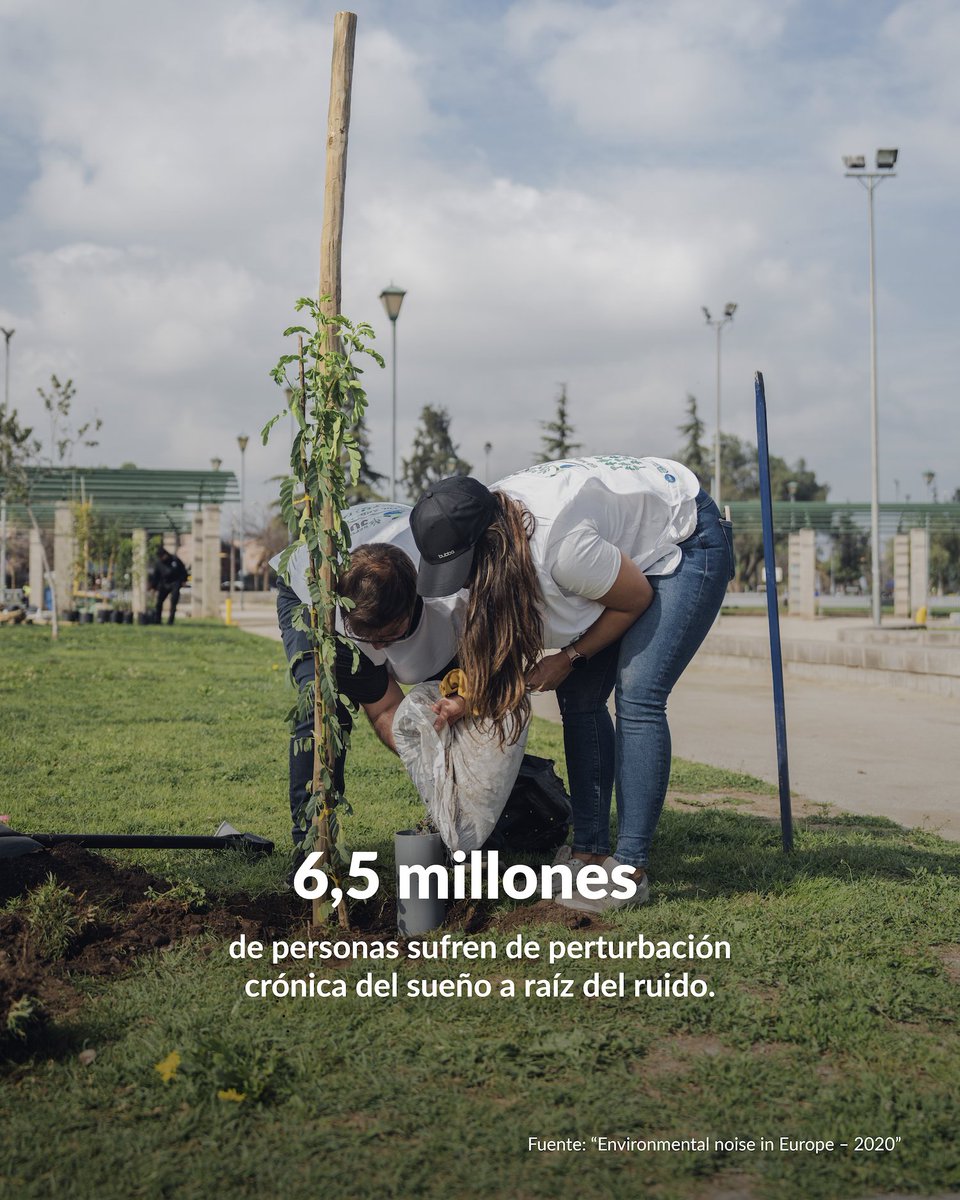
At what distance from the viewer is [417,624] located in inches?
143

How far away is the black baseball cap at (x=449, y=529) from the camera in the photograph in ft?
10.7

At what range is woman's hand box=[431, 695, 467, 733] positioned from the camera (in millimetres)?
3518

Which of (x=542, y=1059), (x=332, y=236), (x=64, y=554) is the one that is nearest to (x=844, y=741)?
(x=332, y=236)

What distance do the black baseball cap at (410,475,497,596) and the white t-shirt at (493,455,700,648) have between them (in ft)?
0.69

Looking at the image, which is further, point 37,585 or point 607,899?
point 37,585

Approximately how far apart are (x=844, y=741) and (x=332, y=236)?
6.21 meters

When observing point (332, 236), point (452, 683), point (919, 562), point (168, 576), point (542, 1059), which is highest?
Result: point (919, 562)

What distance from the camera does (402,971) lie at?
3.14m

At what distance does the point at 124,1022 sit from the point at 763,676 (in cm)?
1315

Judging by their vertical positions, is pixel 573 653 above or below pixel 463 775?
above

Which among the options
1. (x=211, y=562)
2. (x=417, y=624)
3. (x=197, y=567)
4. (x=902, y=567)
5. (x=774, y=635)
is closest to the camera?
(x=417, y=624)

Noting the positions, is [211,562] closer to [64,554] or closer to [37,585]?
[64,554]

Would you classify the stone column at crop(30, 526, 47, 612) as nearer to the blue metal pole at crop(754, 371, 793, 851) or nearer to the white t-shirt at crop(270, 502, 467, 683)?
the blue metal pole at crop(754, 371, 793, 851)

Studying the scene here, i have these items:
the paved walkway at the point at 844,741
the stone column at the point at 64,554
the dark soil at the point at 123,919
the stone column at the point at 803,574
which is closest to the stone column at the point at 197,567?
the stone column at the point at 64,554
